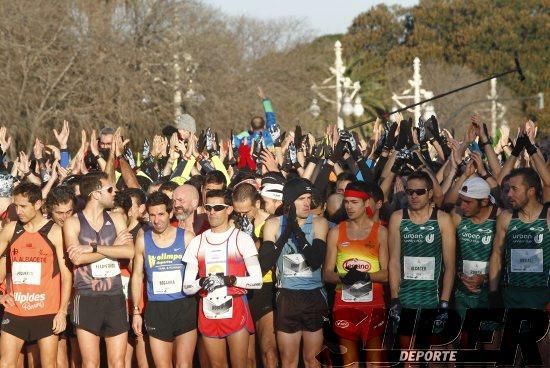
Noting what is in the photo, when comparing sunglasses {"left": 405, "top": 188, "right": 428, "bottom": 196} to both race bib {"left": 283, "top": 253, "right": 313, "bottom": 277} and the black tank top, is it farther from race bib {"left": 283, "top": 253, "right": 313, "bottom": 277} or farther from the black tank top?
the black tank top

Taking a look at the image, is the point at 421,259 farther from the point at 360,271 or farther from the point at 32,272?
the point at 32,272

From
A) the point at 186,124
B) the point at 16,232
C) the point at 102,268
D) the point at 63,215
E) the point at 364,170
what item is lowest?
the point at 102,268

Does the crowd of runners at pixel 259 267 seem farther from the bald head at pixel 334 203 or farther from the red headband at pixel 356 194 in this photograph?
the bald head at pixel 334 203

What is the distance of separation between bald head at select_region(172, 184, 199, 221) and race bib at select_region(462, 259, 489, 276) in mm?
2355

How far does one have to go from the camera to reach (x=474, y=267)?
9.71 metres

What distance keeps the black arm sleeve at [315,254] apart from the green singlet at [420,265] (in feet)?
2.16

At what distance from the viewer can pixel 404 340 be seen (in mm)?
9523

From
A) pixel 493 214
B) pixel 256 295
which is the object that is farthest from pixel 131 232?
pixel 493 214

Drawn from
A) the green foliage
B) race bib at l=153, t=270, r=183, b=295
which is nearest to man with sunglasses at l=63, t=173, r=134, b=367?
race bib at l=153, t=270, r=183, b=295

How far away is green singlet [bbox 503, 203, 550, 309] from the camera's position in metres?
9.43

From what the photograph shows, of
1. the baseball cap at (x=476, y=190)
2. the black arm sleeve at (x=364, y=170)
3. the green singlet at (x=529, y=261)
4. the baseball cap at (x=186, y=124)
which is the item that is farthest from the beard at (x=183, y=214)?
the baseball cap at (x=186, y=124)

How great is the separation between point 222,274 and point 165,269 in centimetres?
57

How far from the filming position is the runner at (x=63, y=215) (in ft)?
33.2

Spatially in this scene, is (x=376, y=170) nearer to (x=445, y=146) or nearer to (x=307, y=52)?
(x=445, y=146)
